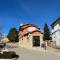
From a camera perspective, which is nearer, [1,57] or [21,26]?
[1,57]

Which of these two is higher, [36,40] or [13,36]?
[13,36]

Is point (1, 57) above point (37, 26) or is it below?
below

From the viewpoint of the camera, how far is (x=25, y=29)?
298 feet

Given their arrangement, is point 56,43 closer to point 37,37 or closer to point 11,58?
point 37,37

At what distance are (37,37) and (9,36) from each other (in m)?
42.2

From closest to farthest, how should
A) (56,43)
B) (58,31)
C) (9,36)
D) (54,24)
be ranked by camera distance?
(56,43) < (58,31) < (54,24) < (9,36)

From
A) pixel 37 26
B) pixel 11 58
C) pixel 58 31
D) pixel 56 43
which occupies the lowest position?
pixel 11 58

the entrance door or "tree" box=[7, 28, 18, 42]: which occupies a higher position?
"tree" box=[7, 28, 18, 42]

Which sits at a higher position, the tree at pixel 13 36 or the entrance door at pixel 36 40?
the tree at pixel 13 36

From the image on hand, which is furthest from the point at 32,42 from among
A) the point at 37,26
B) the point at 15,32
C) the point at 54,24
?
the point at 15,32

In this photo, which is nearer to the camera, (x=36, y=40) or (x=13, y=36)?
(x=36, y=40)

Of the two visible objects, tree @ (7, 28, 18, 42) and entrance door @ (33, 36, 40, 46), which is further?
tree @ (7, 28, 18, 42)

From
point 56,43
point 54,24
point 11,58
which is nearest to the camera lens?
point 11,58

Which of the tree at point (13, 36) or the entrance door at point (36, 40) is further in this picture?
the tree at point (13, 36)
